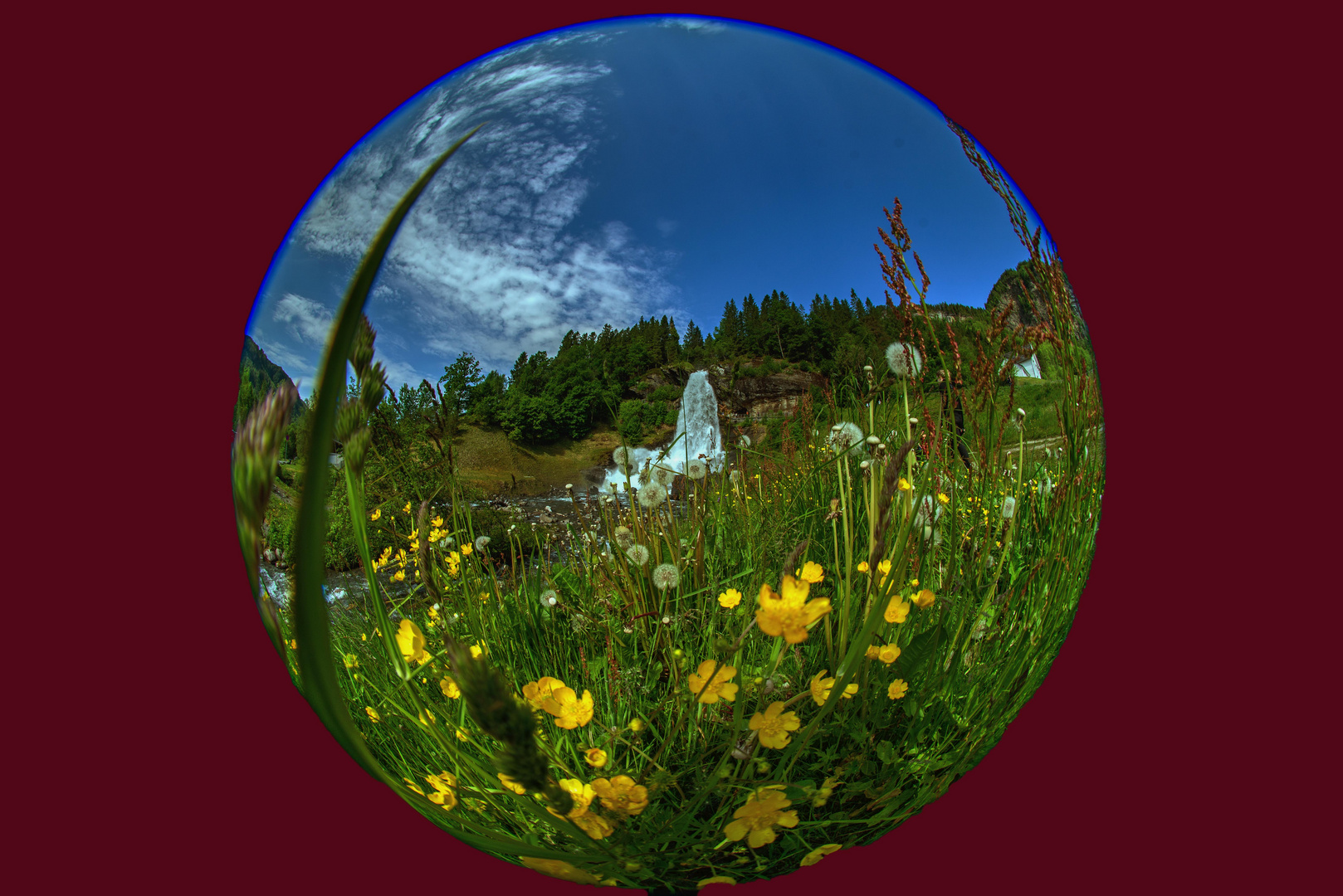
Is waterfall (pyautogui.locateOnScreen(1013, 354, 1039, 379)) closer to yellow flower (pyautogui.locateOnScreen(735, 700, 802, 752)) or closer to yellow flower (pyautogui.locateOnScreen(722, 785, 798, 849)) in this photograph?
yellow flower (pyautogui.locateOnScreen(735, 700, 802, 752))

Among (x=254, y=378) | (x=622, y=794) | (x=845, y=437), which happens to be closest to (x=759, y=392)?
(x=845, y=437)

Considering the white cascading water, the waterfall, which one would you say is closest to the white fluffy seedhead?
the white cascading water

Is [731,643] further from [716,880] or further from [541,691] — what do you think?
[716,880]

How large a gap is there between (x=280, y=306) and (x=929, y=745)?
2.45 m

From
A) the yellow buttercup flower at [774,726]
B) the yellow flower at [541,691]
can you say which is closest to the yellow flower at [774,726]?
the yellow buttercup flower at [774,726]

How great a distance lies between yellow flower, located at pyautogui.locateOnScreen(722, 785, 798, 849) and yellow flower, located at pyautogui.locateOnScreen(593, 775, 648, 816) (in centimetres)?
28

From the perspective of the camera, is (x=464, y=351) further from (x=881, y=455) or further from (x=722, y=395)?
(x=881, y=455)

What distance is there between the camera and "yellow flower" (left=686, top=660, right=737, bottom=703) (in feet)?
5.57

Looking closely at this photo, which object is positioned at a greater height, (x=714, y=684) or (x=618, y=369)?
(x=618, y=369)

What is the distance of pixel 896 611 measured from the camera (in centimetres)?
190

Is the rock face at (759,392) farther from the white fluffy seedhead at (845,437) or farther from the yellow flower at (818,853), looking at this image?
the yellow flower at (818,853)

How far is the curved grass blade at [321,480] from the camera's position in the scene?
1.08 meters

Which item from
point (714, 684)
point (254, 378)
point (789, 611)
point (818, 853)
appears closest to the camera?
point (789, 611)

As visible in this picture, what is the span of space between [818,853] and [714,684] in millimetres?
891
